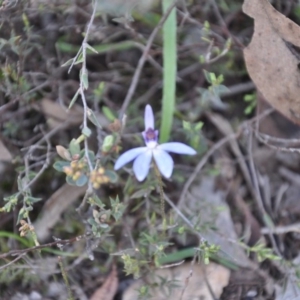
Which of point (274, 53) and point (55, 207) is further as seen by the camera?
point (55, 207)

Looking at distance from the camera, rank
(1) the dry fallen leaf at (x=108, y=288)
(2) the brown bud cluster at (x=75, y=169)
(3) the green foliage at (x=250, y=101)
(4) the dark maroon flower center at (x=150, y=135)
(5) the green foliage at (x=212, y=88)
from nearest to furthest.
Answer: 1. (2) the brown bud cluster at (x=75, y=169)
2. (4) the dark maroon flower center at (x=150, y=135)
3. (5) the green foliage at (x=212, y=88)
4. (1) the dry fallen leaf at (x=108, y=288)
5. (3) the green foliage at (x=250, y=101)

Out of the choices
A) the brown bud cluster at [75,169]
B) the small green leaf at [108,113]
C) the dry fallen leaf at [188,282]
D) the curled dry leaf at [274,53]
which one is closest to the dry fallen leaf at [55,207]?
the small green leaf at [108,113]

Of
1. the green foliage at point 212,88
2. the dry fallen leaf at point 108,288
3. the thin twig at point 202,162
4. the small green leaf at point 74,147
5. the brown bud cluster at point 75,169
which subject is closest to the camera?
the brown bud cluster at point 75,169

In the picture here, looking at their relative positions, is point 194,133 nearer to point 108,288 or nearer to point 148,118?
point 148,118

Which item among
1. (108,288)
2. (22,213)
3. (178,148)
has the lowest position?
(108,288)

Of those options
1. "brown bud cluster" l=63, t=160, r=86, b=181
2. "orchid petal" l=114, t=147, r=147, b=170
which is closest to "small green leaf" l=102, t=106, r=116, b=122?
"orchid petal" l=114, t=147, r=147, b=170

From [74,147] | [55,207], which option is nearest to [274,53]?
[74,147]

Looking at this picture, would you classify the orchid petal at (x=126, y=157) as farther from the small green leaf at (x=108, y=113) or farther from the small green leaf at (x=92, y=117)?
the small green leaf at (x=108, y=113)
